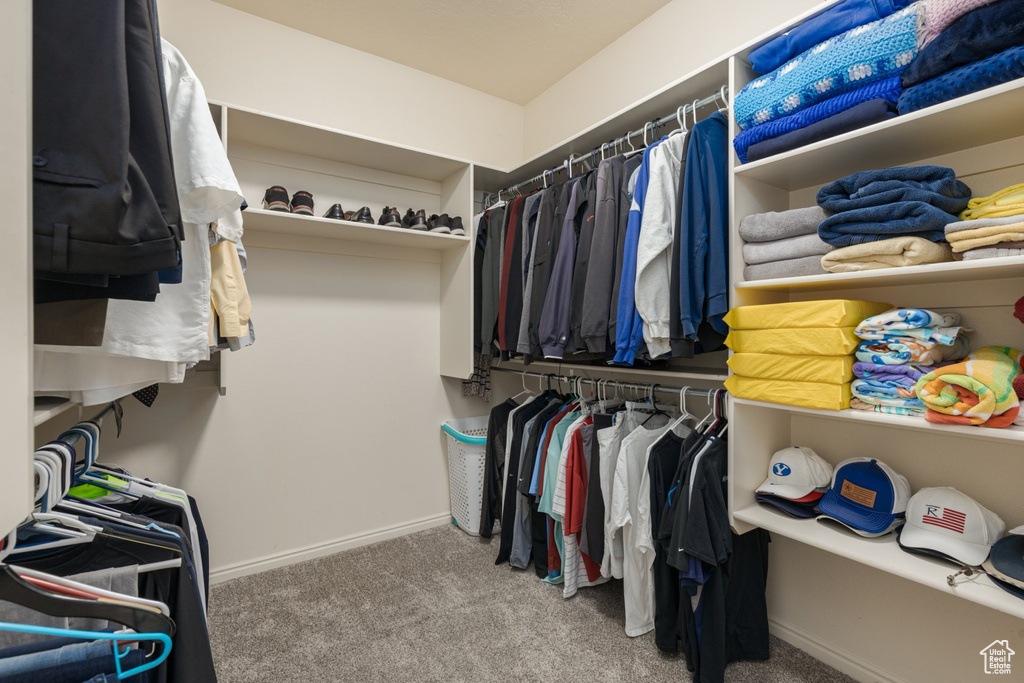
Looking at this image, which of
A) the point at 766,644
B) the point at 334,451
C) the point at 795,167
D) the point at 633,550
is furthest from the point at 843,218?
the point at 334,451

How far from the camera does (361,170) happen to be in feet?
8.81

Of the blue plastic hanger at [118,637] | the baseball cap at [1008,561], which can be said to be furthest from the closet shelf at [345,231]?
the baseball cap at [1008,561]

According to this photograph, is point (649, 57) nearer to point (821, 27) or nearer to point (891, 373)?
point (821, 27)

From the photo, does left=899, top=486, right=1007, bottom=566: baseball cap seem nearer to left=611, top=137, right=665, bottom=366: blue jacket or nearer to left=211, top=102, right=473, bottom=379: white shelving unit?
left=611, top=137, right=665, bottom=366: blue jacket

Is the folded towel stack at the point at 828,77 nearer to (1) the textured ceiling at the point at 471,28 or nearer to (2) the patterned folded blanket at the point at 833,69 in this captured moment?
(2) the patterned folded blanket at the point at 833,69

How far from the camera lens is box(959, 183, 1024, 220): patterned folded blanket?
110 cm

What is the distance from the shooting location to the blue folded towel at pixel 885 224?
3.92 ft

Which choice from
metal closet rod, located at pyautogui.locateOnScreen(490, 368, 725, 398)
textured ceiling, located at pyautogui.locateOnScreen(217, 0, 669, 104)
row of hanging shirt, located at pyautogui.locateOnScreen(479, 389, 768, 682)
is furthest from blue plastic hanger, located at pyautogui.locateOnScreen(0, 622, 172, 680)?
textured ceiling, located at pyautogui.locateOnScreen(217, 0, 669, 104)

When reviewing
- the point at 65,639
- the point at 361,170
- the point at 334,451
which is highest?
the point at 361,170

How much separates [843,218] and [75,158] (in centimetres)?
161

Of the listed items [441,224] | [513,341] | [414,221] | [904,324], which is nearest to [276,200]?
[414,221]

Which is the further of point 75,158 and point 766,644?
point 766,644

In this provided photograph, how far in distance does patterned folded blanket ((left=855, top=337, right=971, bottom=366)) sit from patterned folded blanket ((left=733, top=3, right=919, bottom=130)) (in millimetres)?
714

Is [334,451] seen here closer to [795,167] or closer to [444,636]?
[444,636]
